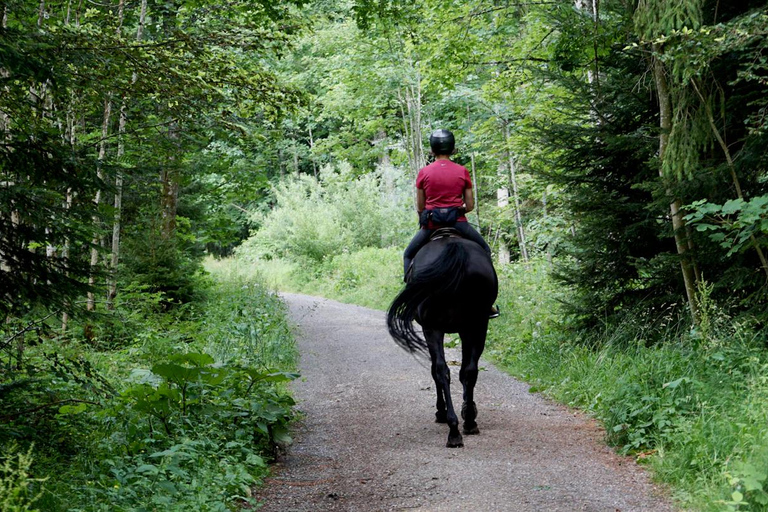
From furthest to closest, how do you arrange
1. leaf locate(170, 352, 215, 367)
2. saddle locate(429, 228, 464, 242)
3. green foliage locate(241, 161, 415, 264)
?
green foliage locate(241, 161, 415, 264), saddle locate(429, 228, 464, 242), leaf locate(170, 352, 215, 367)

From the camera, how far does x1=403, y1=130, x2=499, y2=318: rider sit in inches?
286

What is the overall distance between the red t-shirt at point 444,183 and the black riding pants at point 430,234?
0.12 metres

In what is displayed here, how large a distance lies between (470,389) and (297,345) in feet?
22.4

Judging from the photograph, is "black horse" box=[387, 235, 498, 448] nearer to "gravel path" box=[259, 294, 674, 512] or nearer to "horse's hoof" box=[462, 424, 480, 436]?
"horse's hoof" box=[462, 424, 480, 436]

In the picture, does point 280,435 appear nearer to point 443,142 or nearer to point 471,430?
point 471,430

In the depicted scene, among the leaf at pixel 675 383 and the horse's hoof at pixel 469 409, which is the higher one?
the leaf at pixel 675 383

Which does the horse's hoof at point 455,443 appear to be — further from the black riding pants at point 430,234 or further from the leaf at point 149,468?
the leaf at point 149,468

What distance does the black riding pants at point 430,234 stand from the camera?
722cm

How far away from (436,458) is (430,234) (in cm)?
238

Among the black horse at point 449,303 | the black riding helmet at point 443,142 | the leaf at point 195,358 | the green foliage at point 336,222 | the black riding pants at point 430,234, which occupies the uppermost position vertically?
the green foliage at point 336,222

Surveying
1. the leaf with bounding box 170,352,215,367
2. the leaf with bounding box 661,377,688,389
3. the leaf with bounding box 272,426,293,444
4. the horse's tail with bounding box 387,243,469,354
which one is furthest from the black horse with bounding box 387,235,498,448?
the leaf with bounding box 170,352,215,367

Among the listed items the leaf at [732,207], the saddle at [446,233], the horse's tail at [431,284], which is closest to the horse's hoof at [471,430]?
the horse's tail at [431,284]

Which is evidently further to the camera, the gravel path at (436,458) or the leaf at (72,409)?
the leaf at (72,409)

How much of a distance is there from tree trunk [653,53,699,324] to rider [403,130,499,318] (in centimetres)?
237
